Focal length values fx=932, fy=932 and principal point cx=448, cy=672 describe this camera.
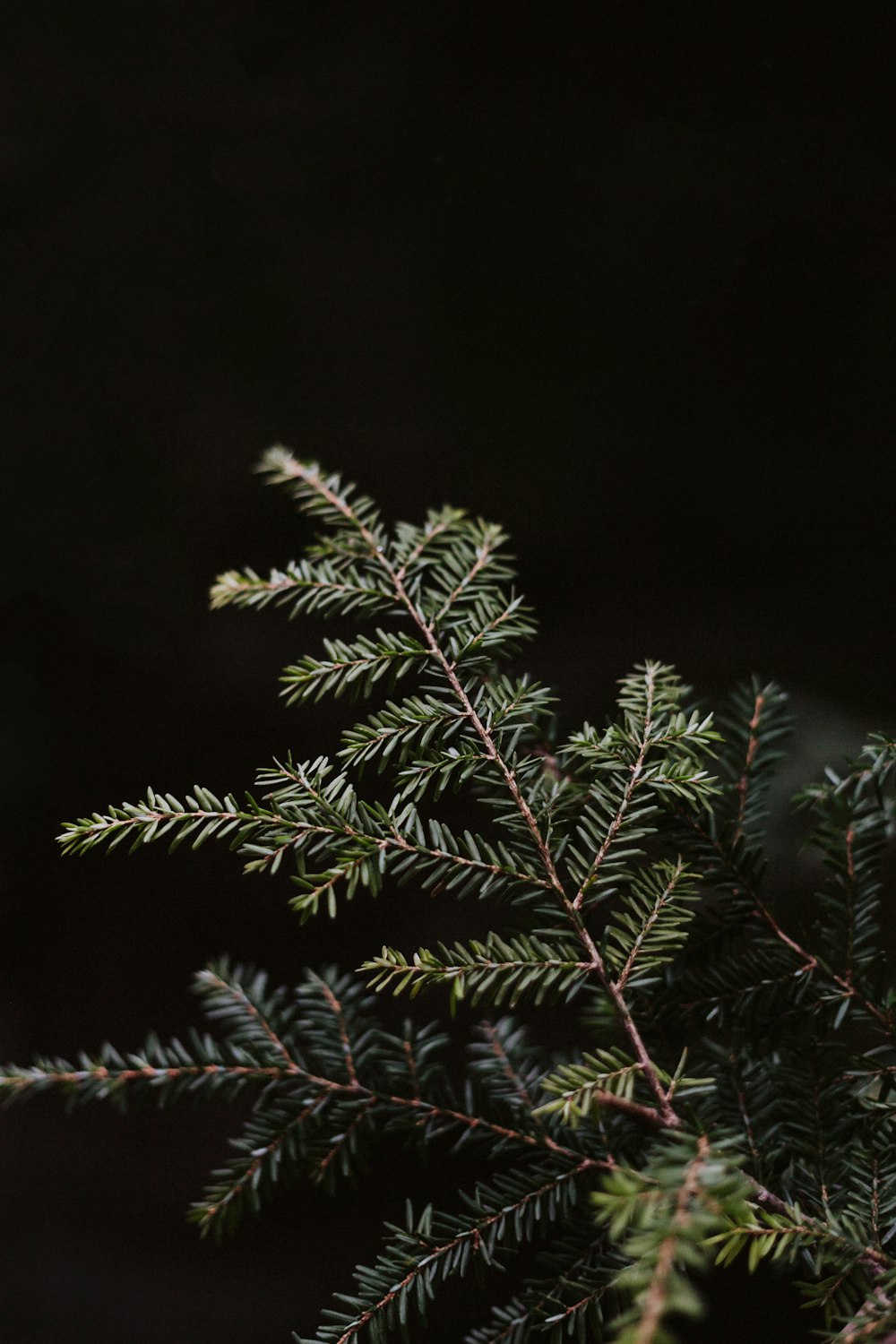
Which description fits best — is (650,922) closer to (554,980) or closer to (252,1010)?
(554,980)

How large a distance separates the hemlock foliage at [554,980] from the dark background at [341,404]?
0.29 metres

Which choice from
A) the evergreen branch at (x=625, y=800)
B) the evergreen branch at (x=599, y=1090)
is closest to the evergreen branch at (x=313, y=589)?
the evergreen branch at (x=625, y=800)

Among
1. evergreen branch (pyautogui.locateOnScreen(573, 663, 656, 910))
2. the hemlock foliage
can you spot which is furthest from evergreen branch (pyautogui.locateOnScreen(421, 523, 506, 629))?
evergreen branch (pyautogui.locateOnScreen(573, 663, 656, 910))

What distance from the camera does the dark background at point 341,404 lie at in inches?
30.4

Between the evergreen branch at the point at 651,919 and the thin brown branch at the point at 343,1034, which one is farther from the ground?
the evergreen branch at the point at 651,919

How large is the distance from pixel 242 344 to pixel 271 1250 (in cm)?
87

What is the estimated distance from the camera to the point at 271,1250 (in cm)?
91

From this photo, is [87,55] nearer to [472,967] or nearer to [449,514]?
[449,514]

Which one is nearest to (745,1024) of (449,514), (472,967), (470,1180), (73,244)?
(472,967)

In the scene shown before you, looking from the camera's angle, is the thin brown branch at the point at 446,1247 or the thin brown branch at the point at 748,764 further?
the thin brown branch at the point at 748,764

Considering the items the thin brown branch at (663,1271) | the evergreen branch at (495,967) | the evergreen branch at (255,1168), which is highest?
the evergreen branch at (495,967)

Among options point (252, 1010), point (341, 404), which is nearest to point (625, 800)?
point (252, 1010)

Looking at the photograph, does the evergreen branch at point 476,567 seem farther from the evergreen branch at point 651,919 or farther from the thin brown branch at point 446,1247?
the thin brown branch at point 446,1247

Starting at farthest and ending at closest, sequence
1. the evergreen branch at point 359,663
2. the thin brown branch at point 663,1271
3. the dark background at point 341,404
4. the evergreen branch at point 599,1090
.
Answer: the dark background at point 341,404
the evergreen branch at point 359,663
the evergreen branch at point 599,1090
the thin brown branch at point 663,1271
